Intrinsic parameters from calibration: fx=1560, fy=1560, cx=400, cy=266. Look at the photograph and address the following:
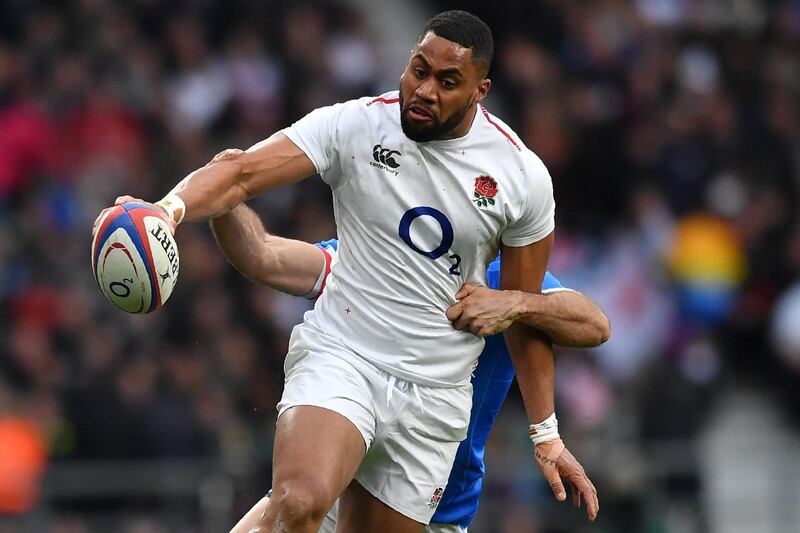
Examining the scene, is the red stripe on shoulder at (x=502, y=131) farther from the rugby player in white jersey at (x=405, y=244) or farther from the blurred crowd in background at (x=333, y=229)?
the blurred crowd in background at (x=333, y=229)

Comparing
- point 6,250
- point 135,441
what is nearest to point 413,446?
point 135,441

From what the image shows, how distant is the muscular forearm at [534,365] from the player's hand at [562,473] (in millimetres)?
144

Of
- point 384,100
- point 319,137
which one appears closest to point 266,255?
point 319,137

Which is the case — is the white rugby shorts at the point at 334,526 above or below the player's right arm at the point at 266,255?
below

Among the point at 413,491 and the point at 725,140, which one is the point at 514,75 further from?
the point at 413,491

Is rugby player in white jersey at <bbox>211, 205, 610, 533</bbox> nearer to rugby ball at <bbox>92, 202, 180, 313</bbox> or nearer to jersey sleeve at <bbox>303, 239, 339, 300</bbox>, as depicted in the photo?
jersey sleeve at <bbox>303, 239, 339, 300</bbox>

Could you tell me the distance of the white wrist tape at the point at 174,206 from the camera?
19.3ft

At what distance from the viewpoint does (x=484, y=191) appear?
6.47m

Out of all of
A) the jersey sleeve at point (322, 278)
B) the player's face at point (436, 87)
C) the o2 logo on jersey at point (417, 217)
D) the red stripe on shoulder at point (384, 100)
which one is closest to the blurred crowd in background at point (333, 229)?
the jersey sleeve at point (322, 278)

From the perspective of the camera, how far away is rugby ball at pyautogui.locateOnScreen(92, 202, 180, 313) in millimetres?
5703

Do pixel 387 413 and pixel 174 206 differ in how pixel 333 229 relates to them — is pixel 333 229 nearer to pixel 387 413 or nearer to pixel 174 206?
pixel 387 413

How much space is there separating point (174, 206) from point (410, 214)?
104 centimetres

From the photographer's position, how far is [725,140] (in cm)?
1404

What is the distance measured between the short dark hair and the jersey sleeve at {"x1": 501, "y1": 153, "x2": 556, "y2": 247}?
1.73 feet
